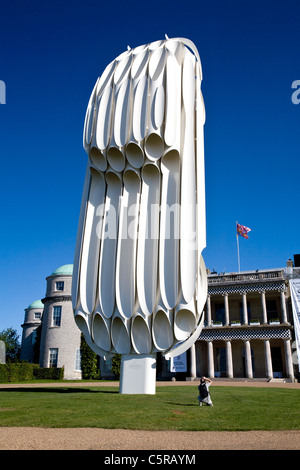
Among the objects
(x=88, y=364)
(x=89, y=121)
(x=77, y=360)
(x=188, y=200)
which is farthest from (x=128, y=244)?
(x=77, y=360)

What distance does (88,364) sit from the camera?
50344 mm

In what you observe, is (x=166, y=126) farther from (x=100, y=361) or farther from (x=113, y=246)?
(x=100, y=361)

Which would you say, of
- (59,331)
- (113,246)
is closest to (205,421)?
(113,246)

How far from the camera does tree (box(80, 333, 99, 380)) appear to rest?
165 feet

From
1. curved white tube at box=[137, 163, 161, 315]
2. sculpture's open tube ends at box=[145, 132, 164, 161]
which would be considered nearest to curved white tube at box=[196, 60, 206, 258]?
sculpture's open tube ends at box=[145, 132, 164, 161]

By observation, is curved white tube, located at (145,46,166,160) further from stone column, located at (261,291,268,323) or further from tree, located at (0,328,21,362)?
tree, located at (0,328,21,362)

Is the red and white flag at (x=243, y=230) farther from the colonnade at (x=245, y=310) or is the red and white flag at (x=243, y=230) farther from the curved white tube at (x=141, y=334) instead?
the curved white tube at (x=141, y=334)

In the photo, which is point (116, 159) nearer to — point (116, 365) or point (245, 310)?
point (116, 365)

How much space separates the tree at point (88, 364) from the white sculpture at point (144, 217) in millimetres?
29757

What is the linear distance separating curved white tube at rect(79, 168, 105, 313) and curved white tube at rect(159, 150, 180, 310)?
3962 millimetres

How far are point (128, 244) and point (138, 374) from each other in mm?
6795

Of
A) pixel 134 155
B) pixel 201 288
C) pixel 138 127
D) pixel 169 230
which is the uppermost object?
pixel 138 127

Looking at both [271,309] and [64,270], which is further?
[64,270]

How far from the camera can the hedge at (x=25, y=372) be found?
4434 cm
